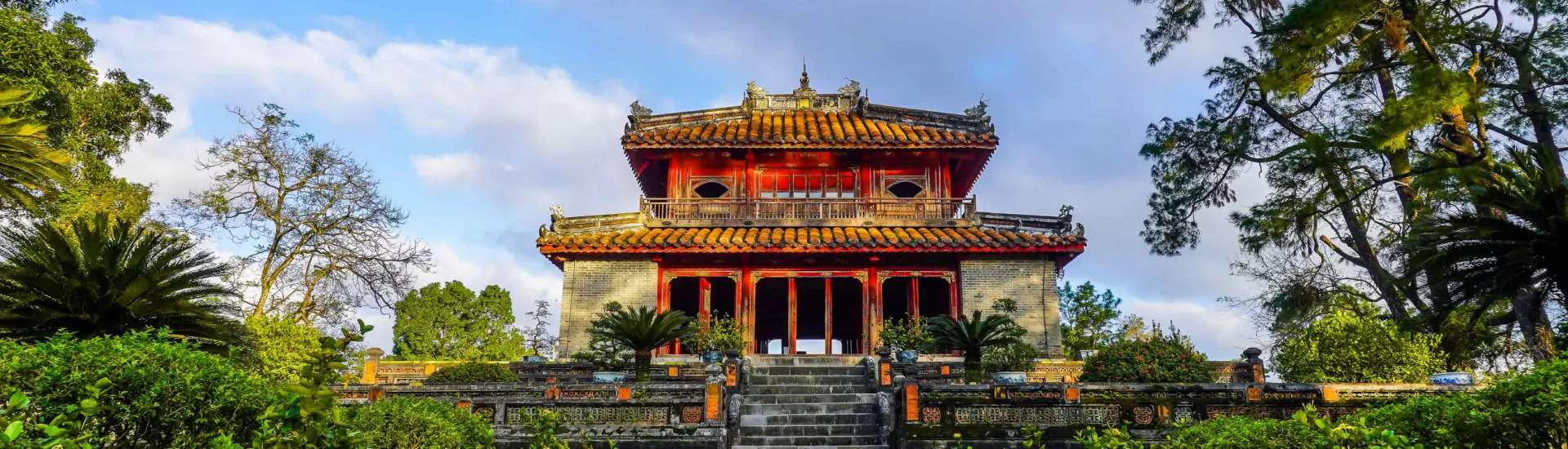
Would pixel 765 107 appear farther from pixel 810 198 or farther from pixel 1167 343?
pixel 1167 343

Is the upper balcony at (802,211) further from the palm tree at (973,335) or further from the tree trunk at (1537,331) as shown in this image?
the tree trunk at (1537,331)

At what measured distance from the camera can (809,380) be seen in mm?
12414

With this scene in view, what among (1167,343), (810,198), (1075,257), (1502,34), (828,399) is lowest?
(828,399)

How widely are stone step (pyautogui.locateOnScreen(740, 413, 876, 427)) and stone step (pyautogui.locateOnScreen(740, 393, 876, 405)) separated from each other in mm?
459

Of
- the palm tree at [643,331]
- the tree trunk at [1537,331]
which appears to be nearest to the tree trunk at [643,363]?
the palm tree at [643,331]

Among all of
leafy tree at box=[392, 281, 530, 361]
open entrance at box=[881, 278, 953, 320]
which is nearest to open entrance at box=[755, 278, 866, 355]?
open entrance at box=[881, 278, 953, 320]

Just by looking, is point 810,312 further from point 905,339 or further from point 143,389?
point 143,389

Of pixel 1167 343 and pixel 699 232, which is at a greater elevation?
pixel 699 232

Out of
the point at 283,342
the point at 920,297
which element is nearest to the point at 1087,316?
the point at 920,297

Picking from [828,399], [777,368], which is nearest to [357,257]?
[777,368]

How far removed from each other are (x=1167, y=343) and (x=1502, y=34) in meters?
7.27

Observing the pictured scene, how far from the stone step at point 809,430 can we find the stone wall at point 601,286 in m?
5.40

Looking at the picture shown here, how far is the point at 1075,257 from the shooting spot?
611 inches

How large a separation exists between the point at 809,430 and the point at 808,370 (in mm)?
2248
